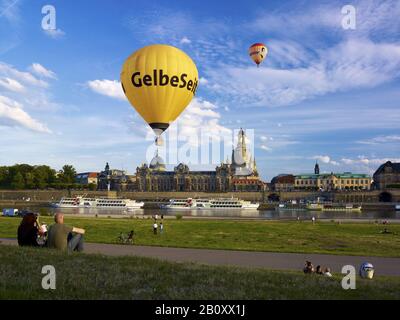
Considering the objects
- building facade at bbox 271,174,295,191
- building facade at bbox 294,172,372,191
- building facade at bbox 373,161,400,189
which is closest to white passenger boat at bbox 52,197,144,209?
building facade at bbox 271,174,295,191

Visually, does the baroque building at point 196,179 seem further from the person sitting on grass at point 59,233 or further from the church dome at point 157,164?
the person sitting on grass at point 59,233

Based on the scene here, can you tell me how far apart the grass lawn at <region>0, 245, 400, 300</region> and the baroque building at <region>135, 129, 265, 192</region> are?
140m

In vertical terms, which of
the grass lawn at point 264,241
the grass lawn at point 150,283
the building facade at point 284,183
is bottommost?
the grass lawn at point 264,241

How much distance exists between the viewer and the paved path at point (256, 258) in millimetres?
15422

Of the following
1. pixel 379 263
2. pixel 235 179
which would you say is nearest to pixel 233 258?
pixel 379 263

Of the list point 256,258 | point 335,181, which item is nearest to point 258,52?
point 256,258

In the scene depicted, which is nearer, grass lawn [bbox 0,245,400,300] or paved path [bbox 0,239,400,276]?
grass lawn [bbox 0,245,400,300]

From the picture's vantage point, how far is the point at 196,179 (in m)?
153

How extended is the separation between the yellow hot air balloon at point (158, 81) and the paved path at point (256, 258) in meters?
7.53

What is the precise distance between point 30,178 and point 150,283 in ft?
439

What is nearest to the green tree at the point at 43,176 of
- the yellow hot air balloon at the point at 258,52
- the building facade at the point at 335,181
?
the building facade at the point at 335,181

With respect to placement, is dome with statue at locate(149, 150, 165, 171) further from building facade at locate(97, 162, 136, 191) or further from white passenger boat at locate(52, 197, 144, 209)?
white passenger boat at locate(52, 197, 144, 209)

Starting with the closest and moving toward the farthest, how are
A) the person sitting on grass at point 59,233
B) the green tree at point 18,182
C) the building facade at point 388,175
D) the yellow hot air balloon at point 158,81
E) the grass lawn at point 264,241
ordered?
the person sitting on grass at point 59,233
the grass lawn at point 264,241
the yellow hot air balloon at point 158,81
the green tree at point 18,182
the building facade at point 388,175

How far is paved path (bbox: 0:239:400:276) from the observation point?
50.6ft
